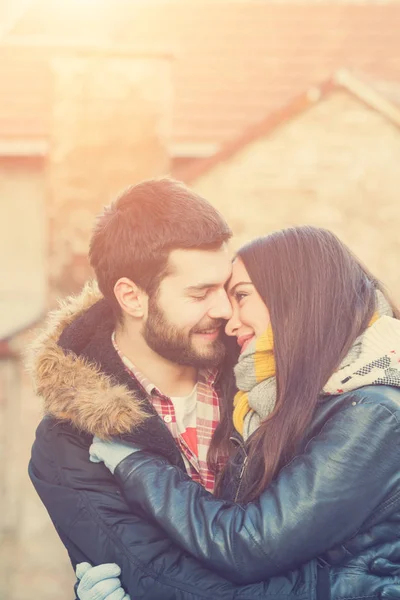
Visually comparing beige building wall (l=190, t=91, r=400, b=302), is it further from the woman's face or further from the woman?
the woman

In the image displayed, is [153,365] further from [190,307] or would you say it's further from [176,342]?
[190,307]

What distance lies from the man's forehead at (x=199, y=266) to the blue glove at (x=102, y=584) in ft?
3.15

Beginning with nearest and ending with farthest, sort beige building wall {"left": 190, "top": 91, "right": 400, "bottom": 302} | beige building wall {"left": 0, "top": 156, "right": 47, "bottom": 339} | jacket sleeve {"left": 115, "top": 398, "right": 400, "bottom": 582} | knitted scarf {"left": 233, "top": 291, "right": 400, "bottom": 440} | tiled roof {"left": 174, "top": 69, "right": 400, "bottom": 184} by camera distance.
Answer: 1. jacket sleeve {"left": 115, "top": 398, "right": 400, "bottom": 582}
2. knitted scarf {"left": 233, "top": 291, "right": 400, "bottom": 440}
3. tiled roof {"left": 174, "top": 69, "right": 400, "bottom": 184}
4. beige building wall {"left": 190, "top": 91, "right": 400, "bottom": 302}
5. beige building wall {"left": 0, "top": 156, "right": 47, "bottom": 339}

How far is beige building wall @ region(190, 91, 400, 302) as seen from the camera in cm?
880

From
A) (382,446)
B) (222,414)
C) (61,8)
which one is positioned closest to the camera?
(382,446)

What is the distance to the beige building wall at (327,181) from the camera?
8.80 meters

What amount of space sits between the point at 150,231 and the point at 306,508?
1118mm

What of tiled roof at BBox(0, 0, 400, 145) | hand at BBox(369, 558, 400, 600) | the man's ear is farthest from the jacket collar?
tiled roof at BBox(0, 0, 400, 145)

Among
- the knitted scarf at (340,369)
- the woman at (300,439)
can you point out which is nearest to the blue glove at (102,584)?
the woman at (300,439)

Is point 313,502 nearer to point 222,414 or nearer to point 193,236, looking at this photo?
point 222,414

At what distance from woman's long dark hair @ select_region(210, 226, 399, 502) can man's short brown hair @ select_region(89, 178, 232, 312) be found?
0.19 meters

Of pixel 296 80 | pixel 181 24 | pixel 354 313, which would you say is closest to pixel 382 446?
pixel 354 313

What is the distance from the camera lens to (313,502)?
2457 mm

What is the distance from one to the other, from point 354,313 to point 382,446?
0.48m
